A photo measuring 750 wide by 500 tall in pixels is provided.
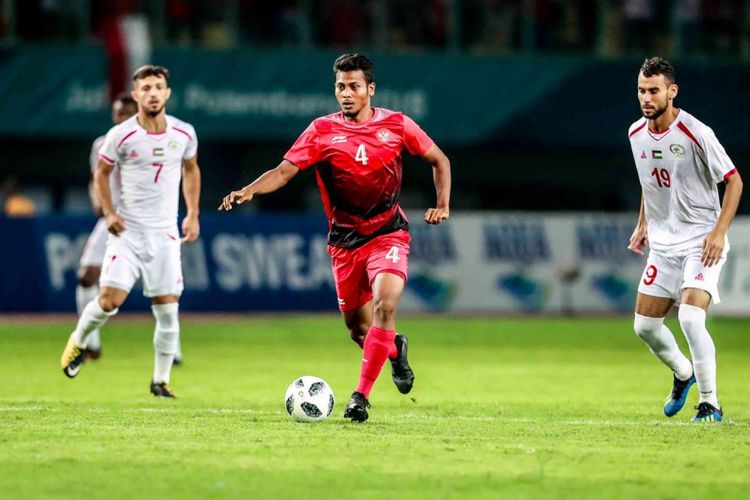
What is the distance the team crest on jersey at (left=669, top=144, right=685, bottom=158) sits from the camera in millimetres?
9102

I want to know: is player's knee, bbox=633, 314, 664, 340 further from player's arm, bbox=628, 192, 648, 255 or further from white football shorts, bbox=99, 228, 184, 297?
white football shorts, bbox=99, 228, 184, 297

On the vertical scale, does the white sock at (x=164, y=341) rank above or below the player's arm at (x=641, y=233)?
below

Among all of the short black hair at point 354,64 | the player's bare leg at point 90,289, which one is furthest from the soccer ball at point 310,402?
the player's bare leg at point 90,289

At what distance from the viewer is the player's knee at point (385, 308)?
8.88 meters

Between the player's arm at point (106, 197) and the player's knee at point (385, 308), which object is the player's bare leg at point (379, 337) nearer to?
the player's knee at point (385, 308)

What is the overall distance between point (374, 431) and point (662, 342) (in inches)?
89.2

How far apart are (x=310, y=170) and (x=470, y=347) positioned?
11640 mm

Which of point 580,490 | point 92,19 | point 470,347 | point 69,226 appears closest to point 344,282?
point 580,490

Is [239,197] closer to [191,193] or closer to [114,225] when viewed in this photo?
[114,225]

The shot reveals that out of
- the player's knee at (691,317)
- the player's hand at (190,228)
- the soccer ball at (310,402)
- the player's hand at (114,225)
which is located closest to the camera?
the soccer ball at (310,402)

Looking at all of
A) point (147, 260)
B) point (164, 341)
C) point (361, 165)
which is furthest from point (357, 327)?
point (147, 260)

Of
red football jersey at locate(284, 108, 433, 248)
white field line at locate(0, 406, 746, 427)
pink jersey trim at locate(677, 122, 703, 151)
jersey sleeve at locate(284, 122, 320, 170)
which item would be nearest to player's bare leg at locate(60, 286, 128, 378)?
white field line at locate(0, 406, 746, 427)

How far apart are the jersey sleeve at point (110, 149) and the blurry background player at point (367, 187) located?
201 cm

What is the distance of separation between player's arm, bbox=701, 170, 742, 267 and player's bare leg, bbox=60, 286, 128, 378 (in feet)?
14.4
